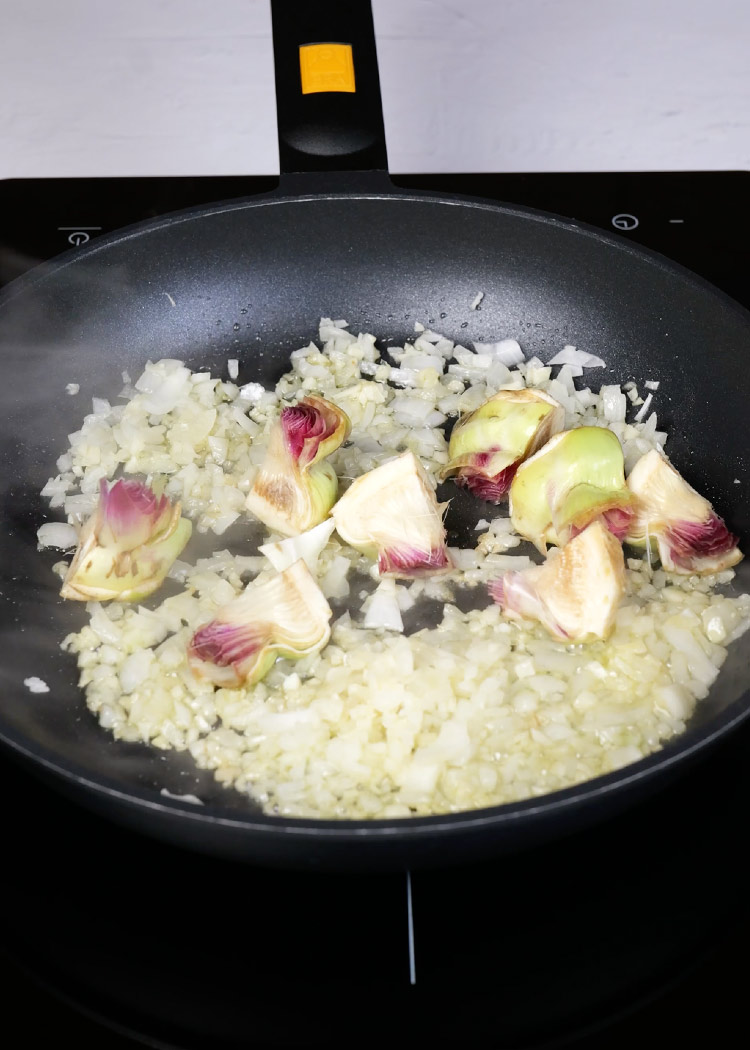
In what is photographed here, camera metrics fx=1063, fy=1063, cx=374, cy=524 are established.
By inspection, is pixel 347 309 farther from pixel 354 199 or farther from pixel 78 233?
pixel 78 233

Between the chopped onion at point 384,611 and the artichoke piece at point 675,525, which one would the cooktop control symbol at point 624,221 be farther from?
the chopped onion at point 384,611

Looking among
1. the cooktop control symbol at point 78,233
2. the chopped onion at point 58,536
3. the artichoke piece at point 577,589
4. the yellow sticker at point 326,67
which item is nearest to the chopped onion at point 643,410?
the artichoke piece at point 577,589

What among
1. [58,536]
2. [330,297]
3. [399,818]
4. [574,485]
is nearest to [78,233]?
[330,297]

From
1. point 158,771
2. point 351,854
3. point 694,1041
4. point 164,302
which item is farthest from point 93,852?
point 164,302

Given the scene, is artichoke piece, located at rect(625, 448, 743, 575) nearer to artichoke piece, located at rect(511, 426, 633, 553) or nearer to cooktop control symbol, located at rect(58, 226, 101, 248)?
artichoke piece, located at rect(511, 426, 633, 553)

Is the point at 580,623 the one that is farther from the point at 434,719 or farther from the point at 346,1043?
the point at 346,1043
